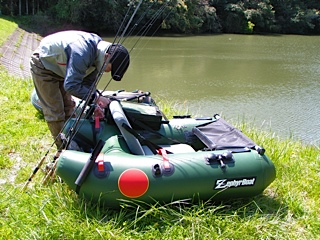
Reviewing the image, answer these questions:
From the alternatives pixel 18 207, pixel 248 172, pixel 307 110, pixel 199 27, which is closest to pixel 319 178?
pixel 248 172

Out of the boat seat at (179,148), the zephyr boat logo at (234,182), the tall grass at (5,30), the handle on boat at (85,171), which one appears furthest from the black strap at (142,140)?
the tall grass at (5,30)

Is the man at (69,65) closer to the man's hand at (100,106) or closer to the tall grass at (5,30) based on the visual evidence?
the man's hand at (100,106)

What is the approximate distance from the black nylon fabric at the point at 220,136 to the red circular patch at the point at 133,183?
67cm

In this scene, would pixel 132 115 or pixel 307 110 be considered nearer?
pixel 132 115

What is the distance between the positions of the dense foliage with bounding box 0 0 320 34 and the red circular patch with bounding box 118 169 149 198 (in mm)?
15482

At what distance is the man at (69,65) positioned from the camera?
2557mm

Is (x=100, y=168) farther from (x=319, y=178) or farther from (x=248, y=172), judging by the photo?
(x=319, y=178)

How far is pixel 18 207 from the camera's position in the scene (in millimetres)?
2221

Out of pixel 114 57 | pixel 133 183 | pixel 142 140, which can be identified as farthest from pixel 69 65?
pixel 133 183

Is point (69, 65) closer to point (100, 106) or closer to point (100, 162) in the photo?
point (100, 106)

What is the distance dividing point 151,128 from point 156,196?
34.1 inches

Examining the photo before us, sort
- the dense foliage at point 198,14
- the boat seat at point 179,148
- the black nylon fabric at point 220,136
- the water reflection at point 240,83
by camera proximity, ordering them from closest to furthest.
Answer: the black nylon fabric at point 220,136, the boat seat at point 179,148, the water reflection at point 240,83, the dense foliage at point 198,14

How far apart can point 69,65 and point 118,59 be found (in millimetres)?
356

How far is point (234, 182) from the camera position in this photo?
2281 millimetres
